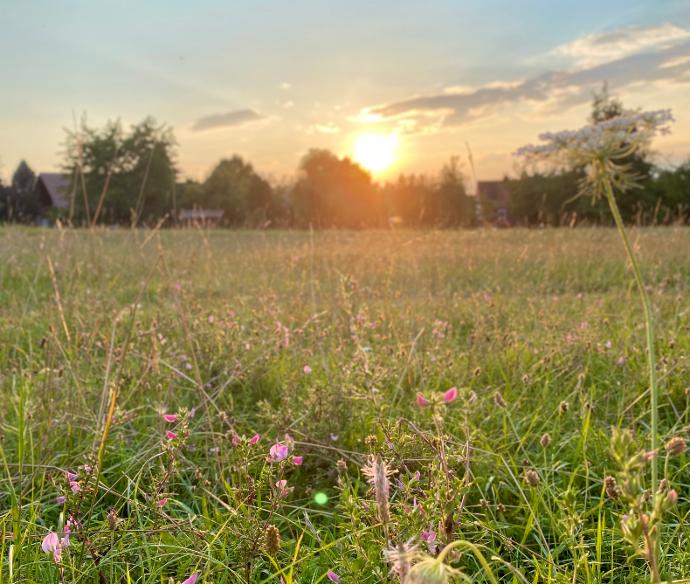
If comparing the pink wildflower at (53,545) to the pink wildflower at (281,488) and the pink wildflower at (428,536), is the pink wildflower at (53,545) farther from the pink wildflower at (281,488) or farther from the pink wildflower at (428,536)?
the pink wildflower at (428,536)

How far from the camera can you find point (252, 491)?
1294 millimetres

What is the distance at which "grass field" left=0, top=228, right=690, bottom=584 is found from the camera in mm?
1250

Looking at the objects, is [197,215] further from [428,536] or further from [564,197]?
[564,197]

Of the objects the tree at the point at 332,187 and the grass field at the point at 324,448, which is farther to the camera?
the tree at the point at 332,187

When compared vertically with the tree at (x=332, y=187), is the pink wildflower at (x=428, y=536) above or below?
below

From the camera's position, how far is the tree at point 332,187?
1764 inches

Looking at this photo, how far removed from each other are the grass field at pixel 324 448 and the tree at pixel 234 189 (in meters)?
39.0

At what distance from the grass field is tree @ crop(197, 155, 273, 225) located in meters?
39.0

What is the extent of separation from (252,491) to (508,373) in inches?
74.0

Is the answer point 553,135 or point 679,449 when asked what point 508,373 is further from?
point 679,449

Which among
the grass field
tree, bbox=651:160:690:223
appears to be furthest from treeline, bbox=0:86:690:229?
the grass field

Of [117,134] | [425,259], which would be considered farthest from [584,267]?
[117,134]

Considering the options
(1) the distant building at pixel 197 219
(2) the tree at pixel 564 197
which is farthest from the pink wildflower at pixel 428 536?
(2) the tree at pixel 564 197

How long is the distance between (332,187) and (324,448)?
1781 inches
